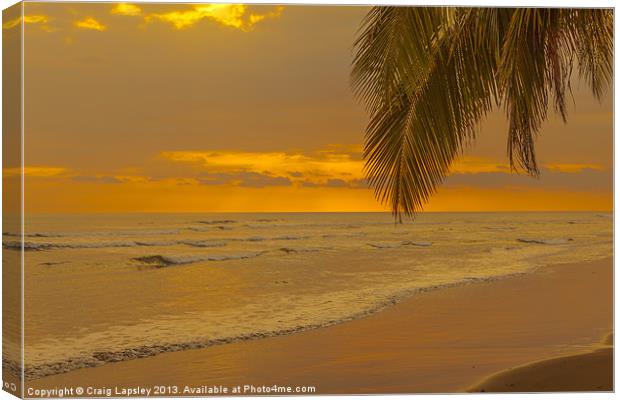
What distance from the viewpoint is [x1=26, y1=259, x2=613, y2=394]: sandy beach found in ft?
17.5

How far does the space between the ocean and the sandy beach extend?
0.46 ft

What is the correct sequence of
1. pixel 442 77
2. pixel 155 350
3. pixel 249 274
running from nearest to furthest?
pixel 442 77 < pixel 155 350 < pixel 249 274

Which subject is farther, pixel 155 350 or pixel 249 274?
pixel 249 274

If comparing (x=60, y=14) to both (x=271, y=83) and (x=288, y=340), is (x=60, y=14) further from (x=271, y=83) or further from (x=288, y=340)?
(x=288, y=340)

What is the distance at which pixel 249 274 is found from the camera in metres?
8.81

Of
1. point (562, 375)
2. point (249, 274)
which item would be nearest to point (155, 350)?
point (562, 375)

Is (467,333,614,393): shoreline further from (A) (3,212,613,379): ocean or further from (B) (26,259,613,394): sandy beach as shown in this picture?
(A) (3,212,613,379): ocean

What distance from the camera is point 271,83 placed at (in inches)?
221

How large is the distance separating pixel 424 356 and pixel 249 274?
11.8 ft

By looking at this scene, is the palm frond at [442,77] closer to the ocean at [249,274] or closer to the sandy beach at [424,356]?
the ocean at [249,274]

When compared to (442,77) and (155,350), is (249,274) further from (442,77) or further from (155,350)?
(442,77)

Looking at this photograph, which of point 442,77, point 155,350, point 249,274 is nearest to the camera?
point 442,77

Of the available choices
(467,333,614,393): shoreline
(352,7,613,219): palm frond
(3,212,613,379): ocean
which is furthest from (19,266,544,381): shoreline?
(352,7,613,219): palm frond

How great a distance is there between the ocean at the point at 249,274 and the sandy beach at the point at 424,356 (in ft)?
0.46
